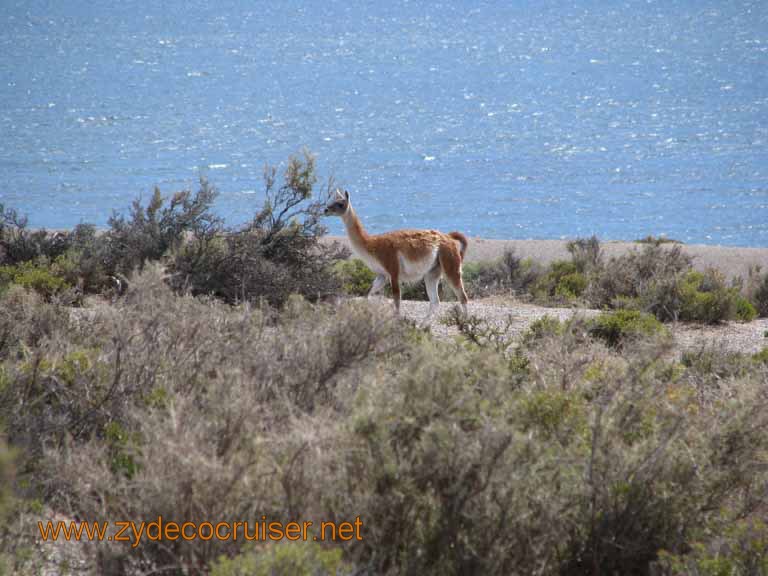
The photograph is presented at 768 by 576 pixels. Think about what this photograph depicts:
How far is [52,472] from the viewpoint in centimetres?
588

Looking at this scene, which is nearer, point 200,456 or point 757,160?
point 200,456

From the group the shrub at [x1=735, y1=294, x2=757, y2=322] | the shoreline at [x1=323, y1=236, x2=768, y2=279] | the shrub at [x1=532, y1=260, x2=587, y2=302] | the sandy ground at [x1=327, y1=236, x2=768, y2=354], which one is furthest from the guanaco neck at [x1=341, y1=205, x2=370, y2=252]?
the shoreline at [x1=323, y1=236, x2=768, y2=279]

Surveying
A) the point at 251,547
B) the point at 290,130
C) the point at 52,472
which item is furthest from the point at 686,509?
the point at 290,130

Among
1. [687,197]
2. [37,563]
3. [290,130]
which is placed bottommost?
[37,563]

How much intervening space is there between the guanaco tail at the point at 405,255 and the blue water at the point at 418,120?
1415 centimetres

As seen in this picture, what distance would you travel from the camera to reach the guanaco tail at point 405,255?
490 inches

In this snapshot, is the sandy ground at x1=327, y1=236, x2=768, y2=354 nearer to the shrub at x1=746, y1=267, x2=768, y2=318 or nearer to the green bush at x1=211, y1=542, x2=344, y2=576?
the shrub at x1=746, y1=267, x2=768, y2=318

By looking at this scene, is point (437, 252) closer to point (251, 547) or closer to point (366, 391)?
point (366, 391)

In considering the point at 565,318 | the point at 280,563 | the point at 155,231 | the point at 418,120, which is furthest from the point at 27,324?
the point at 418,120

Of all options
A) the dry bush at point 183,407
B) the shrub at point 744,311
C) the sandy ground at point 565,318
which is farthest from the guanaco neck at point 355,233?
the shrub at point 744,311

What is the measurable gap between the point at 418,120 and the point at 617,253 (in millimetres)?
43111

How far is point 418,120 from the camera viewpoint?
64.9 meters

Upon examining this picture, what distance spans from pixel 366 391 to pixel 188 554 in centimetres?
127

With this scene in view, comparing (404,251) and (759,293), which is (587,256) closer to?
(759,293)
